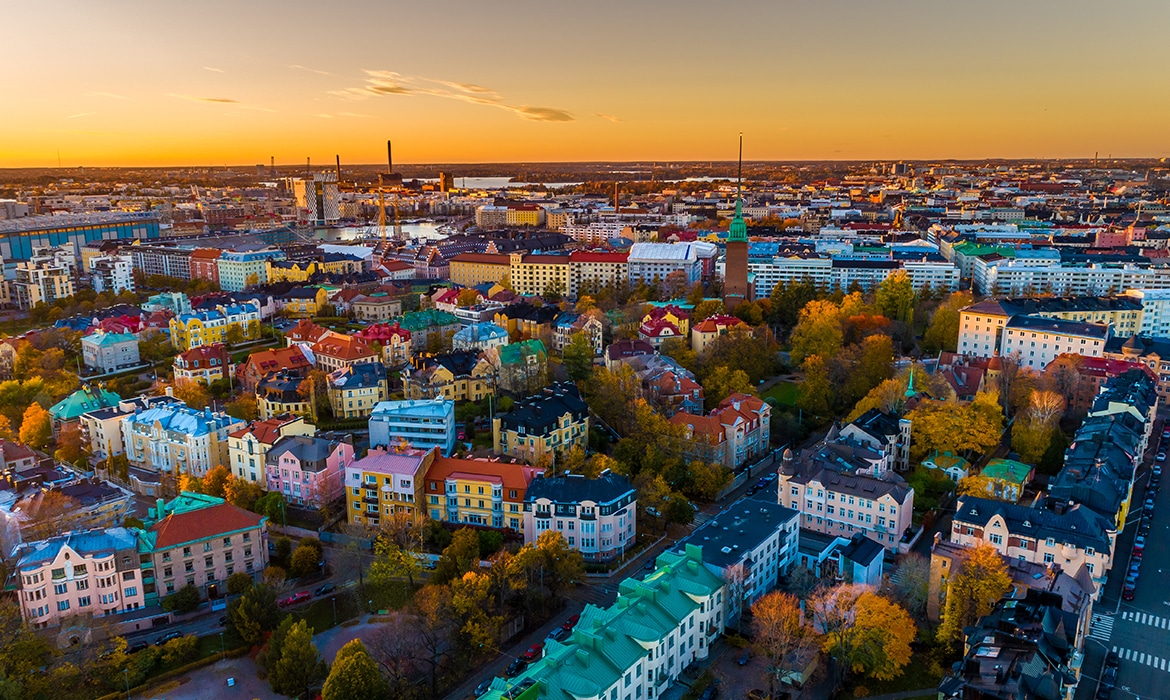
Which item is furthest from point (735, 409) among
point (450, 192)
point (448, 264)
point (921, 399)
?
point (450, 192)

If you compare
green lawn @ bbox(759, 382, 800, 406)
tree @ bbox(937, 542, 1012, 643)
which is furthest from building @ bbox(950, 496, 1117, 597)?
green lawn @ bbox(759, 382, 800, 406)

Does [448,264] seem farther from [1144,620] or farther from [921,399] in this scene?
[1144,620]

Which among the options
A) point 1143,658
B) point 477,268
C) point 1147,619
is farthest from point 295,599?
point 477,268

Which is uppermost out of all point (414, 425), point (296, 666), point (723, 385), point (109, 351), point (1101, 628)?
point (723, 385)

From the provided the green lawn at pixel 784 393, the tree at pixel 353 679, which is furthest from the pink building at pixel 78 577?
the green lawn at pixel 784 393

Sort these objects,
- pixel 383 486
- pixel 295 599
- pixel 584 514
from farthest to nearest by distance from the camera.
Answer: pixel 383 486
pixel 584 514
pixel 295 599

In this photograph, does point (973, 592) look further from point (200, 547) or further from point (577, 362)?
point (577, 362)

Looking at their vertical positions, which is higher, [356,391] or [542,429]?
[542,429]
